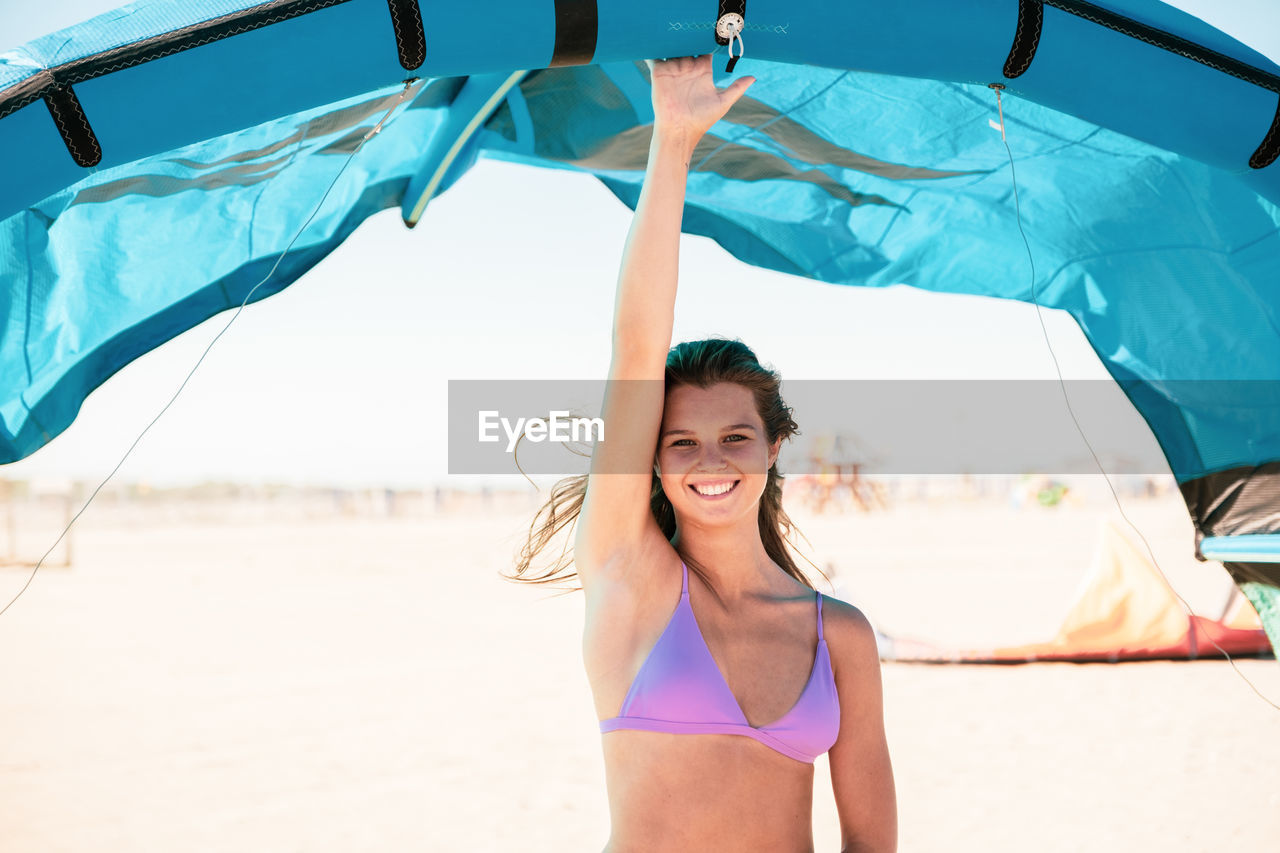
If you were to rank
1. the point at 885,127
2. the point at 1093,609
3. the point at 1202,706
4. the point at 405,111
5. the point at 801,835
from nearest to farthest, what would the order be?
the point at 801,835, the point at 405,111, the point at 885,127, the point at 1202,706, the point at 1093,609

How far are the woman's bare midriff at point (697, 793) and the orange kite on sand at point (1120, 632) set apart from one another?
341 inches

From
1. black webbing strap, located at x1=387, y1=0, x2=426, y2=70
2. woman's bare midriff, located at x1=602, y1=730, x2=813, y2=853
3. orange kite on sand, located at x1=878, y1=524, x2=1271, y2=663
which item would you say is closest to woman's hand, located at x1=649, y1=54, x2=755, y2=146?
black webbing strap, located at x1=387, y1=0, x2=426, y2=70

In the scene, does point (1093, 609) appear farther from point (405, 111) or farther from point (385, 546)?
point (385, 546)

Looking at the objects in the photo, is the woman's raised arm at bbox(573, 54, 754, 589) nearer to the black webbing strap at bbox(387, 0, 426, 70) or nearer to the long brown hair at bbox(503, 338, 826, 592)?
the long brown hair at bbox(503, 338, 826, 592)

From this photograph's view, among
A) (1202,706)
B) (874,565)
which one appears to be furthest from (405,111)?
(874,565)

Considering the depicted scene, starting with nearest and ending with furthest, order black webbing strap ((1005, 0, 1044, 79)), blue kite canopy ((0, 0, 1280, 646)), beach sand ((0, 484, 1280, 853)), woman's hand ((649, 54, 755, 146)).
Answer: blue kite canopy ((0, 0, 1280, 646)), woman's hand ((649, 54, 755, 146)), black webbing strap ((1005, 0, 1044, 79)), beach sand ((0, 484, 1280, 853))

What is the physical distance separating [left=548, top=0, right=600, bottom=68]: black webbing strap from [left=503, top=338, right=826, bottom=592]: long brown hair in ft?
2.26

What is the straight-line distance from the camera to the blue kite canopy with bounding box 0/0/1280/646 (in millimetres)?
1733

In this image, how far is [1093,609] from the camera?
1049 centimetres

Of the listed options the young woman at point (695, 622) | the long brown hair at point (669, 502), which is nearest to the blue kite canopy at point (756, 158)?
the young woman at point (695, 622)

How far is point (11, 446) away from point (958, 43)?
233 centimetres

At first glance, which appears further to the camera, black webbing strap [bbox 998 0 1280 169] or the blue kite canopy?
black webbing strap [bbox 998 0 1280 169]

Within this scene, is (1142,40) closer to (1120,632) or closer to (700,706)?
(700,706)

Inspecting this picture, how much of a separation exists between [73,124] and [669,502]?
5.07 feet
